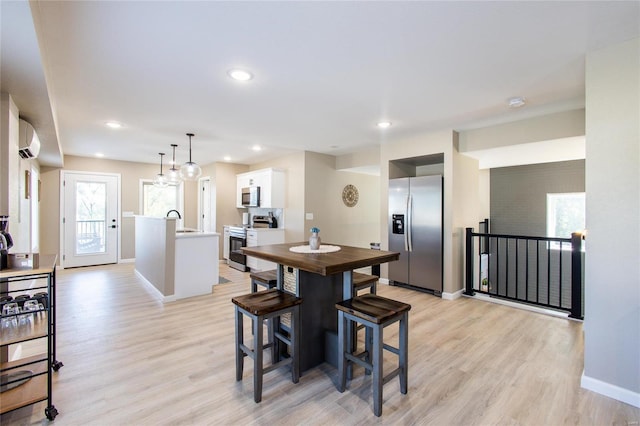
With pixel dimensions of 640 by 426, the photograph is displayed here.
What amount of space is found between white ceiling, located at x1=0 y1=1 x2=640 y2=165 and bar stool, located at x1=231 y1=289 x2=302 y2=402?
1.82 metres

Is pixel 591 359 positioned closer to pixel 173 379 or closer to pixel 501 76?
pixel 501 76

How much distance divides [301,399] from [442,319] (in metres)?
2.14

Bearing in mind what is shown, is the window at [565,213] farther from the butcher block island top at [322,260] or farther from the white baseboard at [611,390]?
the butcher block island top at [322,260]

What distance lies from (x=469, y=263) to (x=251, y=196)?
4397 millimetres

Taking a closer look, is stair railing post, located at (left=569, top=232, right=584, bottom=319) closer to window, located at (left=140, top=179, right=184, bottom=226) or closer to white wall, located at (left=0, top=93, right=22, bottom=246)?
white wall, located at (left=0, top=93, right=22, bottom=246)

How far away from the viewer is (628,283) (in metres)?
2.01

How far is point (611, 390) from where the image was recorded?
6.81 feet

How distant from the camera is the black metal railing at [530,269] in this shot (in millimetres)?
3580

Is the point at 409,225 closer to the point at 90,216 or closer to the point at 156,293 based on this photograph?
the point at 156,293

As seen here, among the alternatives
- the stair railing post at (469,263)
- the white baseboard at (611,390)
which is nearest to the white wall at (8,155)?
the white baseboard at (611,390)

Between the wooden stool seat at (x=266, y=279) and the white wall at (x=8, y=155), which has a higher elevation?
the white wall at (x=8, y=155)

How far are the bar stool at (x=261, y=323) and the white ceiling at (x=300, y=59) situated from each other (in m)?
1.82

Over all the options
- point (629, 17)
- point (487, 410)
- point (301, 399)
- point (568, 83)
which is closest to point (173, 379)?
point (301, 399)

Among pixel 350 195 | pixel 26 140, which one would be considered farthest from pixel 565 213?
pixel 26 140
